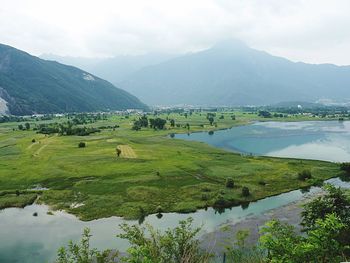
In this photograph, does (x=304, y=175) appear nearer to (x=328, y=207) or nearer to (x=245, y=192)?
(x=245, y=192)

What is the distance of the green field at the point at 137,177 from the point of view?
272 ft

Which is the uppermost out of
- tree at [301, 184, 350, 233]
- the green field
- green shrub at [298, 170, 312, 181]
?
tree at [301, 184, 350, 233]

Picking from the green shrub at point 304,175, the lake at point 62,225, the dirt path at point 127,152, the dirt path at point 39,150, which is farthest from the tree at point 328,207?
the dirt path at point 39,150

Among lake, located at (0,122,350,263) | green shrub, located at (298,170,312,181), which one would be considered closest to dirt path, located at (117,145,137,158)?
lake, located at (0,122,350,263)

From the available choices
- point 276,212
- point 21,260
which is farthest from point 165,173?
point 21,260

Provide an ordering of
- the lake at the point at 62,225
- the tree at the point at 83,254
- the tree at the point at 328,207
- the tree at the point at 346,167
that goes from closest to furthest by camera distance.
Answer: the tree at the point at 83,254, the tree at the point at 328,207, the lake at the point at 62,225, the tree at the point at 346,167

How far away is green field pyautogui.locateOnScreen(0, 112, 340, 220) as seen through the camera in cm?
8300

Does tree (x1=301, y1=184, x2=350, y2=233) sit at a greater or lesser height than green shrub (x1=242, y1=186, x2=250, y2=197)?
greater

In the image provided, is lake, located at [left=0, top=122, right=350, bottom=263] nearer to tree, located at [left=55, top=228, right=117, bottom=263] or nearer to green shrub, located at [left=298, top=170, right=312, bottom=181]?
green shrub, located at [left=298, top=170, right=312, bottom=181]

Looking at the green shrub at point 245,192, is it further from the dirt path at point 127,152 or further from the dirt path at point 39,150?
the dirt path at point 39,150

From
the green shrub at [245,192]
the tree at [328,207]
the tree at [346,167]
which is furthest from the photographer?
the tree at [346,167]

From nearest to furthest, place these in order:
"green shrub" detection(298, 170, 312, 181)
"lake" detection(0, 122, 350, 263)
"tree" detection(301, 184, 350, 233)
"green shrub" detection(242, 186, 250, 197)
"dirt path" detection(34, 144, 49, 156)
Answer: "tree" detection(301, 184, 350, 233) → "lake" detection(0, 122, 350, 263) → "green shrub" detection(242, 186, 250, 197) → "green shrub" detection(298, 170, 312, 181) → "dirt path" detection(34, 144, 49, 156)

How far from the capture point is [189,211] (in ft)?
254

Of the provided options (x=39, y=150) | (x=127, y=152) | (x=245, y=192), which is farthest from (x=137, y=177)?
(x=39, y=150)
